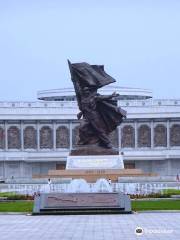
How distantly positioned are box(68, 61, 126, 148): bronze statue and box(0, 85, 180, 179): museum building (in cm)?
2258

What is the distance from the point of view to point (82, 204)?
22.3 m

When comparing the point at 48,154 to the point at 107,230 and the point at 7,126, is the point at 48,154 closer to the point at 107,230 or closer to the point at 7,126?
the point at 7,126

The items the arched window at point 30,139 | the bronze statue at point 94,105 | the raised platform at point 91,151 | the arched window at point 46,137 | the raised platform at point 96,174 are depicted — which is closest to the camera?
the bronze statue at point 94,105

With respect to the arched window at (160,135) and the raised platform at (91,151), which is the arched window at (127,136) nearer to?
the arched window at (160,135)

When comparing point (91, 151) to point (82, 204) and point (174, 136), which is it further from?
point (174, 136)

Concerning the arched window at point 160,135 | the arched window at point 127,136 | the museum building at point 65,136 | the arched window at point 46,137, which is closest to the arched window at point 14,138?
the museum building at point 65,136

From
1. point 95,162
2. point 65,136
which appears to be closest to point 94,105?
point 95,162

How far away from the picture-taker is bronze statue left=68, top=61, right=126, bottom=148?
4228cm

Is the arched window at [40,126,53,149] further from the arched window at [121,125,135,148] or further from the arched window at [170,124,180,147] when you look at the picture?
the arched window at [170,124,180,147]

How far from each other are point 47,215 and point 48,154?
146 ft

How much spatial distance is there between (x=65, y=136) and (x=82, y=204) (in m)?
45.3

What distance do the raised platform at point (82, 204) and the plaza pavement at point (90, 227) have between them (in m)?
0.41

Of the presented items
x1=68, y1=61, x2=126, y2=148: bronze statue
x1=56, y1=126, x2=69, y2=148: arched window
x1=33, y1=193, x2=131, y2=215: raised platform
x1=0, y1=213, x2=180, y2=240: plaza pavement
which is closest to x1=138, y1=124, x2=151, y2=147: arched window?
x1=56, y1=126, x2=69, y2=148: arched window

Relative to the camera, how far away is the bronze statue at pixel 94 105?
42.3 metres
